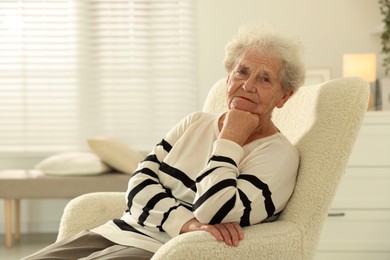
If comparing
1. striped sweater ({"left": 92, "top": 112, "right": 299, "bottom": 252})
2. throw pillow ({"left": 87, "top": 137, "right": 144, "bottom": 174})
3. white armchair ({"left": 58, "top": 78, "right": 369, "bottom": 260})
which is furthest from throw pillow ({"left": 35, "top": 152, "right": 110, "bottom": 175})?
white armchair ({"left": 58, "top": 78, "right": 369, "bottom": 260})

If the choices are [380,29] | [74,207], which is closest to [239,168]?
[74,207]

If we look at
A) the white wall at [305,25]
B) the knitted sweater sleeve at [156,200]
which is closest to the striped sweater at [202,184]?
the knitted sweater sleeve at [156,200]

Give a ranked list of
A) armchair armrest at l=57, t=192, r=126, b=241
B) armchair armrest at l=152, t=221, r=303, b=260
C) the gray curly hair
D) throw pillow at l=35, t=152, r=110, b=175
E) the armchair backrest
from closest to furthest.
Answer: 1. armchair armrest at l=152, t=221, r=303, b=260
2. the armchair backrest
3. the gray curly hair
4. armchair armrest at l=57, t=192, r=126, b=241
5. throw pillow at l=35, t=152, r=110, b=175

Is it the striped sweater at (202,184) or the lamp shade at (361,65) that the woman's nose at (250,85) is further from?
the lamp shade at (361,65)

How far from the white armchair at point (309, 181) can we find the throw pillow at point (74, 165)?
237 cm

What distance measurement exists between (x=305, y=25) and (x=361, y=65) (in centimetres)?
57

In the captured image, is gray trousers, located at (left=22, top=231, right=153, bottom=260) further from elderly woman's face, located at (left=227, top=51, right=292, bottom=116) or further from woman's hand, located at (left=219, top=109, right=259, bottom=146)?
elderly woman's face, located at (left=227, top=51, right=292, bottom=116)

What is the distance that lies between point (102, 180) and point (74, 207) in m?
A: 1.98

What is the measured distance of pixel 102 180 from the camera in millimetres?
A: 4508

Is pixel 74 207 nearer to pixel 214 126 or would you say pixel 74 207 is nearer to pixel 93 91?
pixel 214 126

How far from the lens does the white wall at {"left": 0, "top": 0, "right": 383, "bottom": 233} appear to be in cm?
499

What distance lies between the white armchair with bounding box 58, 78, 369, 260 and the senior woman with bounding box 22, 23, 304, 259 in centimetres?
5

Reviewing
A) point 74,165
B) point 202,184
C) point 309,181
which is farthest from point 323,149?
point 74,165

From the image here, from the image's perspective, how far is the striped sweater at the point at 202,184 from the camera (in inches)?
79.7
